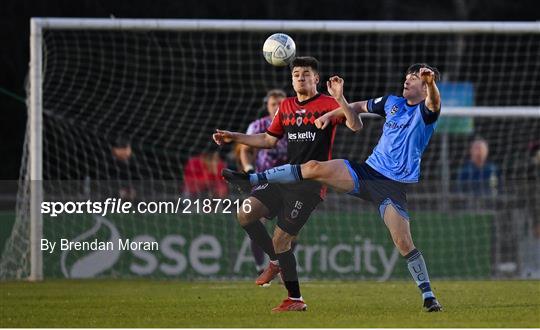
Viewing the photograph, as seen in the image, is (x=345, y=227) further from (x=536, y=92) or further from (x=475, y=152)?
(x=536, y=92)

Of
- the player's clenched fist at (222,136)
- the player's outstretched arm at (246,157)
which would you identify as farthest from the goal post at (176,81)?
the player's clenched fist at (222,136)

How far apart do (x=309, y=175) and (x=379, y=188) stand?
1.92ft

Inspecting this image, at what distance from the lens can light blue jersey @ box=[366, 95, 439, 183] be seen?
10328mm

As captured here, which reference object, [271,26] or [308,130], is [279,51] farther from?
[271,26]

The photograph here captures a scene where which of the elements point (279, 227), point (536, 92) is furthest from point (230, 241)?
point (536, 92)

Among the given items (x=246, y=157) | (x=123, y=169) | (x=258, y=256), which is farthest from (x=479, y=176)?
(x=123, y=169)

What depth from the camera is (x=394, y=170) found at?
1034 cm

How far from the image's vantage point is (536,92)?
26.0 metres

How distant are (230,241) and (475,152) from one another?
155 inches

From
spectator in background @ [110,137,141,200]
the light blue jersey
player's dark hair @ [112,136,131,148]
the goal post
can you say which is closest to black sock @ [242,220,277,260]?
the light blue jersey

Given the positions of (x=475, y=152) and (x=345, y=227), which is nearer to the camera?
(x=345, y=227)

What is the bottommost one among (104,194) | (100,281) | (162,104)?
(100,281)

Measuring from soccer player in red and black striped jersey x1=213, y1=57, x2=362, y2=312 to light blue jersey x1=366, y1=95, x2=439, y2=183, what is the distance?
0.33 m

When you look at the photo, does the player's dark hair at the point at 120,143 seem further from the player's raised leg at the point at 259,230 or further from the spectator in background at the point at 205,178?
the player's raised leg at the point at 259,230
